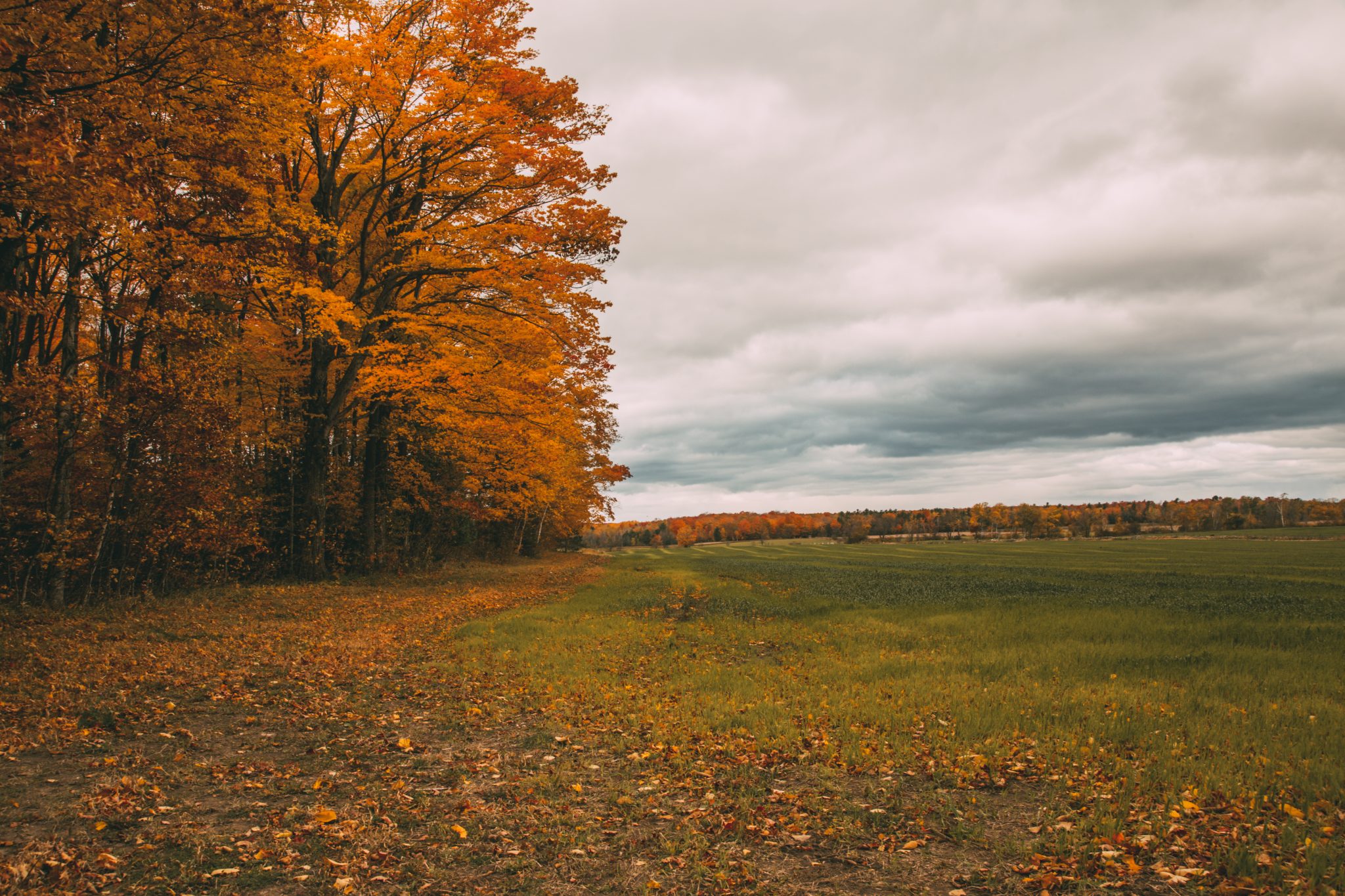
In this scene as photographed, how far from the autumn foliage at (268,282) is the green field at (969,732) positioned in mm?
8086

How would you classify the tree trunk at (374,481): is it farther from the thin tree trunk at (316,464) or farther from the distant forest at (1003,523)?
the distant forest at (1003,523)

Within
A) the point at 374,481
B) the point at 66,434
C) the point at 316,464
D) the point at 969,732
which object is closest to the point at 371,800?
the point at 969,732

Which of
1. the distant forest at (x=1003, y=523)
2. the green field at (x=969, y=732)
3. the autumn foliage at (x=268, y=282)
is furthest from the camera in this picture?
the distant forest at (x=1003, y=523)

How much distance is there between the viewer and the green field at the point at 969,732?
5.23 m

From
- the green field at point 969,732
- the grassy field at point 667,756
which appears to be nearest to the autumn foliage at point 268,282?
the grassy field at point 667,756

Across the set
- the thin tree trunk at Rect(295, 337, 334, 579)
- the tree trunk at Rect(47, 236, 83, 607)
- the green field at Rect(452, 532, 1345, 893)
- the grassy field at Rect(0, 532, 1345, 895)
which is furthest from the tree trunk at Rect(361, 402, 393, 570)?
the tree trunk at Rect(47, 236, 83, 607)

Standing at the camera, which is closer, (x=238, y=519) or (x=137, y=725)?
(x=137, y=725)

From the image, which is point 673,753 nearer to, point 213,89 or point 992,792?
point 992,792

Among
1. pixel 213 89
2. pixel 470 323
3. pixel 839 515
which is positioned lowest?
pixel 839 515

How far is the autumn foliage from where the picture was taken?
10.1m

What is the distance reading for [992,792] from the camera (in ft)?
21.4

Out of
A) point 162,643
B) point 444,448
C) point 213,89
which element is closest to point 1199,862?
point 162,643

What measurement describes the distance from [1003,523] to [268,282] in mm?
167741

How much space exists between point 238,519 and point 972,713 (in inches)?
720
